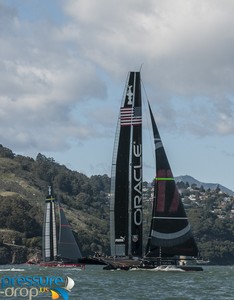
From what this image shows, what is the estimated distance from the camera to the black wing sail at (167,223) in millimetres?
65188

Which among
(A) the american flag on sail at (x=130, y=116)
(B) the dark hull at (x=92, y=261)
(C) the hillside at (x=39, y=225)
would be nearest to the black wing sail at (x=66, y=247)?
(C) the hillside at (x=39, y=225)

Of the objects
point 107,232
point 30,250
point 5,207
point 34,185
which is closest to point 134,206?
point 30,250

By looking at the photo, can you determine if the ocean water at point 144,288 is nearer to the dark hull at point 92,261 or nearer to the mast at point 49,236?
Answer: the dark hull at point 92,261

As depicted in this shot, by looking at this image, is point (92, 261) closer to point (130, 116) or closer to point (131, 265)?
Answer: point (131, 265)

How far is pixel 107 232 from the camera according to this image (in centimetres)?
17412

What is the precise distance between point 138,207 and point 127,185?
185 centimetres

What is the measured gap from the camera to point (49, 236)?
330 feet

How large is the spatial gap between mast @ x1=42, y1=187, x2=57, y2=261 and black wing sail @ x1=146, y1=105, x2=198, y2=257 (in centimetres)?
3533

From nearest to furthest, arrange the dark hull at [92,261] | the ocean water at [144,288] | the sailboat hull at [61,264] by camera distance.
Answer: the ocean water at [144,288]
the dark hull at [92,261]
the sailboat hull at [61,264]

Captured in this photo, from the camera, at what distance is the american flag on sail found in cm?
6625

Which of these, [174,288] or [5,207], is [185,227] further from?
[5,207]

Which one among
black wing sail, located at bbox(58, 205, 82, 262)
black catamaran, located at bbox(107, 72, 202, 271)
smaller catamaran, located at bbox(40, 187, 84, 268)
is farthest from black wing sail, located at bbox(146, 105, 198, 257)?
black wing sail, located at bbox(58, 205, 82, 262)

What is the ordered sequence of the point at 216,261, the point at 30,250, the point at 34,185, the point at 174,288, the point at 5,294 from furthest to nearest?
the point at 34,185 < the point at 216,261 < the point at 30,250 < the point at 174,288 < the point at 5,294

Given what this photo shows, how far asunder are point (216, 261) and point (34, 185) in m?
41.9
